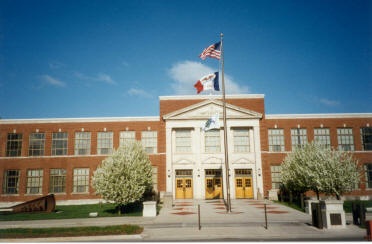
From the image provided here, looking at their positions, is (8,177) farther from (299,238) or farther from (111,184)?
(299,238)

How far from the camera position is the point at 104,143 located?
111 ft

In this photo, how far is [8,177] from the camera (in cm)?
3328

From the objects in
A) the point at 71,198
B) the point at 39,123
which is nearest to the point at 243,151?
the point at 71,198

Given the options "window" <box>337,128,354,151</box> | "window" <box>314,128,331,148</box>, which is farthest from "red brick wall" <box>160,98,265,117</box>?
"window" <box>337,128,354,151</box>

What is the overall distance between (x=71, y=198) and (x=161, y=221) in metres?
18.4

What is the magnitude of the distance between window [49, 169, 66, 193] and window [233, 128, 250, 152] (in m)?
19.7

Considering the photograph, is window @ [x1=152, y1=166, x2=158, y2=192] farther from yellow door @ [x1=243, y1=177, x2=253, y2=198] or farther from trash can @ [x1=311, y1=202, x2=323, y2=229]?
trash can @ [x1=311, y1=202, x2=323, y2=229]

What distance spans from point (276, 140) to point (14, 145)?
1179 inches

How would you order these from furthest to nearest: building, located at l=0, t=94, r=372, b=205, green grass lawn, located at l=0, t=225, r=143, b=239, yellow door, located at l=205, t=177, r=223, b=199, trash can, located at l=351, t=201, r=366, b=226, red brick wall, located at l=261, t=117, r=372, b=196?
red brick wall, located at l=261, t=117, r=372, b=196 → building, located at l=0, t=94, r=372, b=205 → yellow door, located at l=205, t=177, r=223, b=199 → trash can, located at l=351, t=201, r=366, b=226 → green grass lawn, located at l=0, t=225, r=143, b=239

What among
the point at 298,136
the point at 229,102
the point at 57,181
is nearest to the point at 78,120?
the point at 57,181

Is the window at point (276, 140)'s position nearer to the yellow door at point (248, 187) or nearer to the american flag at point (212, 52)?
the yellow door at point (248, 187)

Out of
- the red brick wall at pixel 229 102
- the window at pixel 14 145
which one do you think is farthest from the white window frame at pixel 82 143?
the red brick wall at pixel 229 102

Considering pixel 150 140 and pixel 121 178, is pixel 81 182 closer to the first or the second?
pixel 150 140

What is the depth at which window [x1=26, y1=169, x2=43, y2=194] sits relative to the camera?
108ft
